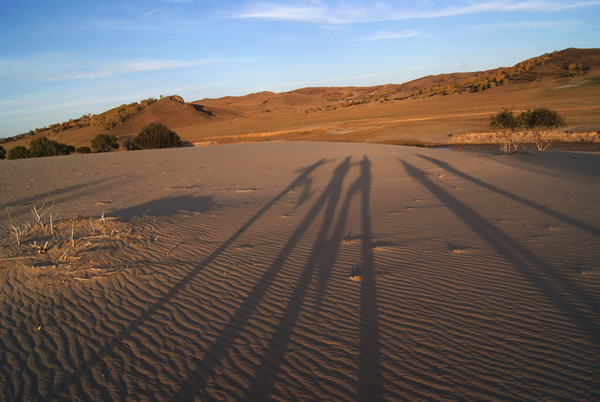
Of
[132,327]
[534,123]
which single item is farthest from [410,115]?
[132,327]

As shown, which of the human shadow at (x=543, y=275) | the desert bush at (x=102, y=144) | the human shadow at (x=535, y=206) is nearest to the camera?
the human shadow at (x=543, y=275)

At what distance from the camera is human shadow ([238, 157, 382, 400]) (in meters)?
Answer: 2.83

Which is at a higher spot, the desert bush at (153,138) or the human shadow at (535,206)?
the desert bush at (153,138)

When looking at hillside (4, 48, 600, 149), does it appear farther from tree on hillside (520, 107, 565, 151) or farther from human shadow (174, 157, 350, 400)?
human shadow (174, 157, 350, 400)

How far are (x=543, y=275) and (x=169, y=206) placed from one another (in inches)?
316

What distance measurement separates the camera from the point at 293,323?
368 cm

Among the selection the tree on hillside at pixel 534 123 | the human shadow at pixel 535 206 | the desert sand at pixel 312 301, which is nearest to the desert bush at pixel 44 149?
the desert sand at pixel 312 301

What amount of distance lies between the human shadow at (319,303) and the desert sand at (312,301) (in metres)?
0.02

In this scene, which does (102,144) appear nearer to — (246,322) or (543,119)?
(246,322)

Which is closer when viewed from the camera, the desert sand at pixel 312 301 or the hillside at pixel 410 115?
the desert sand at pixel 312 301

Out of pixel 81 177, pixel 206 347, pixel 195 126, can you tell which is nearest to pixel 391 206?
pixel 206 347

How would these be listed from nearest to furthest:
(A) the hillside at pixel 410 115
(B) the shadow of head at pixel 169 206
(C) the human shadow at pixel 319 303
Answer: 1. (C) the human shadow at pixel 319 303
2. (B) the shadow of head at pixel 169 206
3. (A) the hillside at pixel 410 115

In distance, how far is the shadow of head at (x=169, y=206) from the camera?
8.38 meters

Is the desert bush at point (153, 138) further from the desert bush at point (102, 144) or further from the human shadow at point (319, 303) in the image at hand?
the human shadow at point (319, 303)
